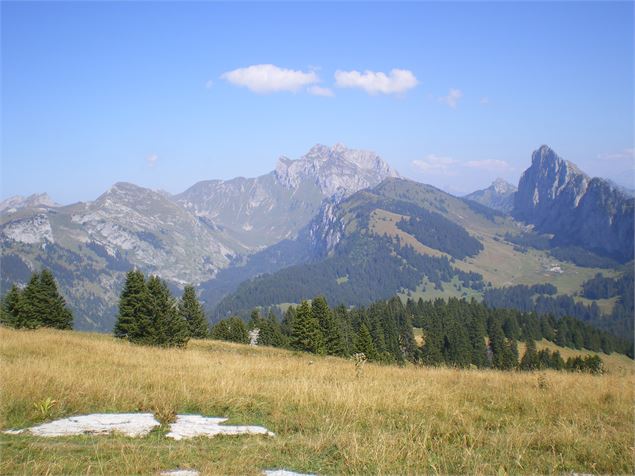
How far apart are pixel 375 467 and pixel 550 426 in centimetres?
442

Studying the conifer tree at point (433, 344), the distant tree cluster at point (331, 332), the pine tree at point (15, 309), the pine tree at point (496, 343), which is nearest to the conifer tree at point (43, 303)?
the pine tree at point (15, 309)

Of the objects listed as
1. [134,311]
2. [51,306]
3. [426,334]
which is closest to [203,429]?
[134,311]

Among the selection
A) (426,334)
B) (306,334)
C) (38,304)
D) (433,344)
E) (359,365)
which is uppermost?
(359,365)

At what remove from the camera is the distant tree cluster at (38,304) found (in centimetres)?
4584

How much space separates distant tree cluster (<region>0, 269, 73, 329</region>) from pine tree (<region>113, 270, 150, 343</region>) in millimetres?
16977

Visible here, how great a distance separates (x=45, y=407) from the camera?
26.1ft

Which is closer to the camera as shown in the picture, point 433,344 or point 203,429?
point 203,429

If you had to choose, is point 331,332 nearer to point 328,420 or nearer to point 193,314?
point 193,314

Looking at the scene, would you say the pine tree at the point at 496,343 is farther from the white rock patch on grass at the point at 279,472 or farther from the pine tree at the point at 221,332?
the white rock patch on grass at the point at 279,472

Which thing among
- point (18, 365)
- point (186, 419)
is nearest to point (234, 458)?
point (186, 419)

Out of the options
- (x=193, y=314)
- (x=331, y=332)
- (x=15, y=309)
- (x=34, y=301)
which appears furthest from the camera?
(x=193, y=314)

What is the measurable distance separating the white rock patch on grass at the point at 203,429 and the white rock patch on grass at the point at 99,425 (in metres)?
0.45

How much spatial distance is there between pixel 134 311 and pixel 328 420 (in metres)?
27.6

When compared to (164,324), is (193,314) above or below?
below
